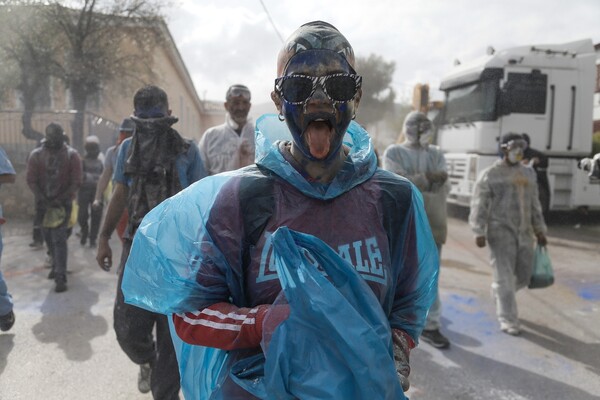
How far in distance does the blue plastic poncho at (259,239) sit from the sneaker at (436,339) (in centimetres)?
308

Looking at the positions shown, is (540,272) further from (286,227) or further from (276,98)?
(286,227)

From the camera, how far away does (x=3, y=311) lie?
4422 millimetres

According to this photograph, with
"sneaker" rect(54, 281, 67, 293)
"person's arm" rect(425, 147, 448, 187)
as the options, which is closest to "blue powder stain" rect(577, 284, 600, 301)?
"person's arm" rect(425, 147, 448, 187)

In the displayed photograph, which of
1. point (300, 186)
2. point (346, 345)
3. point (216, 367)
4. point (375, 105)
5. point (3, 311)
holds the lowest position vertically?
point (3, 311)

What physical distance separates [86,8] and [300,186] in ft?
54.0

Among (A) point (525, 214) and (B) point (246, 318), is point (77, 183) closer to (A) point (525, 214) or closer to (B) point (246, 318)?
(A) point (525, 214)

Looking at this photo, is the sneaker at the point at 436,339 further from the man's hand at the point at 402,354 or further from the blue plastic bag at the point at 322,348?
the blue plastic bag at the point at 322,348

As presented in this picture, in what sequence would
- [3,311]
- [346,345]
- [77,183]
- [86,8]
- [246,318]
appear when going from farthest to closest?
[86,8], [77,183], [3,311], [246,318], [346,345]

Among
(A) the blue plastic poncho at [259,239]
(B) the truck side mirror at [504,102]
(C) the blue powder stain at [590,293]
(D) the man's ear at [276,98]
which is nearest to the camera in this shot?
(A) the blue plastic poncho at [259,239]

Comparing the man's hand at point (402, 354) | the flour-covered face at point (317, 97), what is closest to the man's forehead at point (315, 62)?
the flour-covered face at point (317, 97)

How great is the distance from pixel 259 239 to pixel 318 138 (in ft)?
1.12

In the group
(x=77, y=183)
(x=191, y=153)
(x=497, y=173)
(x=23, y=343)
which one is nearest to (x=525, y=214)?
(x=497, y=173)

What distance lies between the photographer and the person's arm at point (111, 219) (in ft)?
10.9

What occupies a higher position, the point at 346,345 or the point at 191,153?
the point at 191,153
